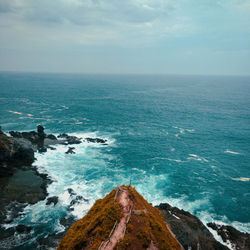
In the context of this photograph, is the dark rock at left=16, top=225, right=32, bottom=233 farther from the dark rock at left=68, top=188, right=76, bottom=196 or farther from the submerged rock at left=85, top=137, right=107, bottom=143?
the submerged rock at left=85, top=137, right=107, bottom=143

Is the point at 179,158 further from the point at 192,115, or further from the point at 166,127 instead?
the point at 192,115

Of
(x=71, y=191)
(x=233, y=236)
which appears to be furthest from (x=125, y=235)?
(x=71, y=191)

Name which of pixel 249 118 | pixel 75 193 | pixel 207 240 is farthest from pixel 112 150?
pixel 249 118

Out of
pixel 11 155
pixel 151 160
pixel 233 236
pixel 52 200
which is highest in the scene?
pixel 11 155

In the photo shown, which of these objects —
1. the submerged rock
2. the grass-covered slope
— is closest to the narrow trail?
the grass-covered slope

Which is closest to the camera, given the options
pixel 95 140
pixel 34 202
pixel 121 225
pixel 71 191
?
pixel 121 225

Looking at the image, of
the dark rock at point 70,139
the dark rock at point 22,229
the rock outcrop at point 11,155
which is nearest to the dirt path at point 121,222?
the dark rock at point 22,229

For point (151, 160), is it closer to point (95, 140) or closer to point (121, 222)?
point (95, 140)
